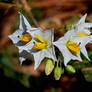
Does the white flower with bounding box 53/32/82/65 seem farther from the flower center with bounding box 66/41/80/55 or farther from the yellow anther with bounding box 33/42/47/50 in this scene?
the yellow anther with bounding box 33/42/47/50

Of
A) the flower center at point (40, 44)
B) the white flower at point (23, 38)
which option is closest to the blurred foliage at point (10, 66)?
the white flower at point (23, 38)

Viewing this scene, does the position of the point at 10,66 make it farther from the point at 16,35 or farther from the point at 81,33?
the point at 81,33

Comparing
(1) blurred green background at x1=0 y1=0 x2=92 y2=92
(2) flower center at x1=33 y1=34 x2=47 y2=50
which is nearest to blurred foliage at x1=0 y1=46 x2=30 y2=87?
(1) blurred green background at x1=0 y1=0 x2=92 y2=92

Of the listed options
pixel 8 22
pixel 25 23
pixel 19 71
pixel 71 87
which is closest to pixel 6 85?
pixel 19 71

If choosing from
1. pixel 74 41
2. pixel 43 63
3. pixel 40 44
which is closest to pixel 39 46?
pixel 40 44

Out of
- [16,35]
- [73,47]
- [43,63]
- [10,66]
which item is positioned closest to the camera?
[73,47]

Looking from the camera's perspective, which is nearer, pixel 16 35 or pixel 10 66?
pixel 16 35
